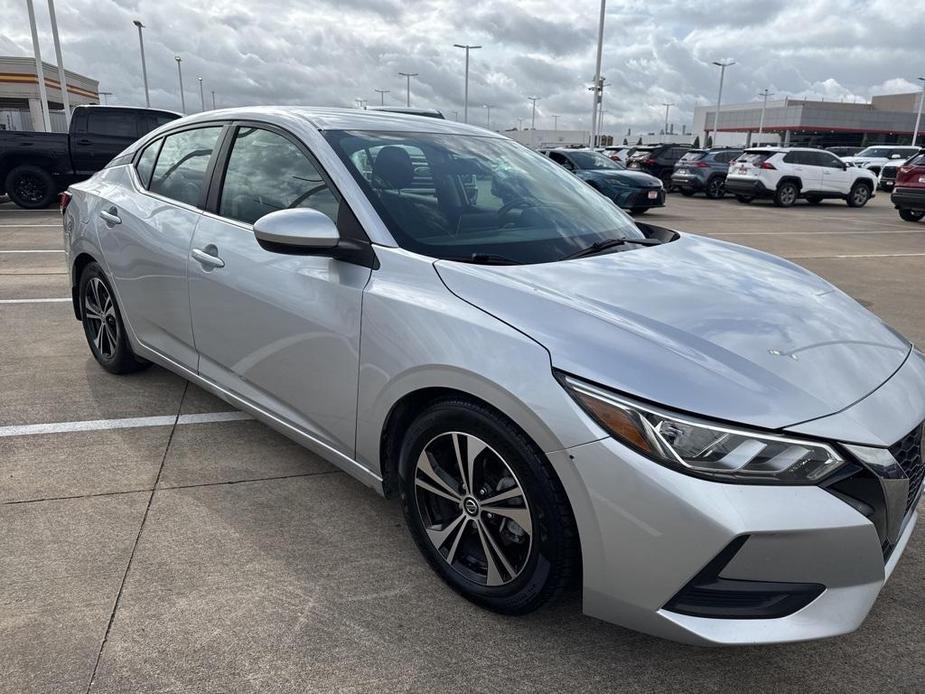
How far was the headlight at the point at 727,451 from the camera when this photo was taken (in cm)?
178

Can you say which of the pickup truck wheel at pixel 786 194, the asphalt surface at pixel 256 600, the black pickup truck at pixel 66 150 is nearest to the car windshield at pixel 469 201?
the asphalt surface at pixel 256 600

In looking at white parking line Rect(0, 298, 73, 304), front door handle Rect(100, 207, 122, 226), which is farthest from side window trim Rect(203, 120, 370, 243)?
white parking line Rect(0, 298, 73, 304)

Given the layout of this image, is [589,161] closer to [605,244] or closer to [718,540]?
[605,244]

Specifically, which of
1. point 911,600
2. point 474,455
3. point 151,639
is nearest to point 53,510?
point 151,639

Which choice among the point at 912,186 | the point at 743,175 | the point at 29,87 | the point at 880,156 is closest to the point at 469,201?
the point at 912,186

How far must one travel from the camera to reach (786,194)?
779 inches

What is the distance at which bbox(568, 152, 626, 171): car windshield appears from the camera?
Result: 52.3ft

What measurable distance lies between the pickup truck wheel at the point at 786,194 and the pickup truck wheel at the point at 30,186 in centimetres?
1776

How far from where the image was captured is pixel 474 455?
87.1 inches

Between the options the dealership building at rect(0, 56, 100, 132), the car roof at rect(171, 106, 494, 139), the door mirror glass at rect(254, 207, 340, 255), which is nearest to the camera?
the door mirror glass at rect(254, 207, 340, 255)

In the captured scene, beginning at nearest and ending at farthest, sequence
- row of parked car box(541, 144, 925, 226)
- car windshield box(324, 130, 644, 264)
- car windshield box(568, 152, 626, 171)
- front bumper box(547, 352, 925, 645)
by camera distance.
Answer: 1. front bumper box(547, 352, 925, 645)
2. car windshield box(324, 130, 644, 264)
3. row of parked car box(541, 144, 925, 226)
4. car windshield box(568, 152, 626, 171)

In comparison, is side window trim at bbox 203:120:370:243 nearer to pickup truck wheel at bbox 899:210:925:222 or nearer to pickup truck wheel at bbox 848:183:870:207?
pickup truck wheel at bbox 899:210:925:222

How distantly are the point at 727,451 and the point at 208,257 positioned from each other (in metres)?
2.38

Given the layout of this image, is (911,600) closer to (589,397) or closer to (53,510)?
(589,397)
